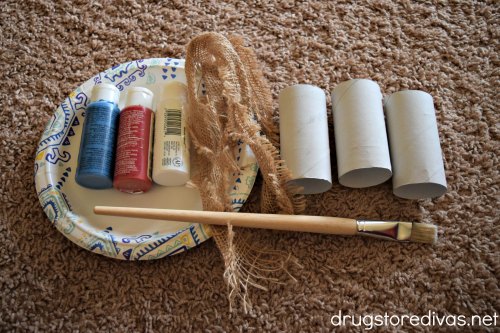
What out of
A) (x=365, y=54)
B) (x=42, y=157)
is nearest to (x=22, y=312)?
(x=42, y=157)

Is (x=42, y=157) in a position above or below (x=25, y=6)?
below

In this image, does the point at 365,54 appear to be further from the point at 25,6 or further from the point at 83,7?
the point at 25,6

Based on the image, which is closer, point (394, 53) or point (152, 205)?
point (152, 205)

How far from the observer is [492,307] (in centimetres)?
52

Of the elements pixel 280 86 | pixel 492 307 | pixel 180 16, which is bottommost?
pixel 492 307

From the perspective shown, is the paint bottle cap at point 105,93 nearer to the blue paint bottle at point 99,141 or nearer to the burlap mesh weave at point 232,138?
the blue paint bottle at point 99,141

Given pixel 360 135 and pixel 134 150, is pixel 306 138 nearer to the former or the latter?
pixel 360 135

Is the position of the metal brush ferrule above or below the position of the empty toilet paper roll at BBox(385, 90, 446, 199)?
below

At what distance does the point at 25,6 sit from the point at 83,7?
A: 11cm

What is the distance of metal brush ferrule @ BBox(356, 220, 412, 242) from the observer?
529 millimetres

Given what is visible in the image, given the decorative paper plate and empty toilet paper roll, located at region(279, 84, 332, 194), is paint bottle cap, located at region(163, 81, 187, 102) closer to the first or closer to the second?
the decorative paper plate

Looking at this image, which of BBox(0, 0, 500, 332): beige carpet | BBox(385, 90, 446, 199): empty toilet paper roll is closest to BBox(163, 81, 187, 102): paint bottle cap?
BBox(0, 0, 500, 332): beige carpet

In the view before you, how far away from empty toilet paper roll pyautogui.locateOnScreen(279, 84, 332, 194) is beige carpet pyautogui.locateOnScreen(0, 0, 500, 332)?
0.06m

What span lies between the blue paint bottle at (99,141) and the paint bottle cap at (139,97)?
28 millimetres
